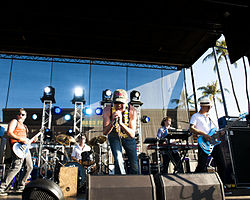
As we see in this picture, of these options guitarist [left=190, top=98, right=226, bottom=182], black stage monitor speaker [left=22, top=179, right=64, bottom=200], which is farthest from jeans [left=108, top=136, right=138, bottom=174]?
guitarist [left=190, top=98, right=226, bottom=182]

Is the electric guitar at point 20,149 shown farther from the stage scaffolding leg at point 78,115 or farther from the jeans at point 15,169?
the stage scaffolding leg at point 78,115

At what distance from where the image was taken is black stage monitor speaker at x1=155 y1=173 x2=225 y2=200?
72.3 inches

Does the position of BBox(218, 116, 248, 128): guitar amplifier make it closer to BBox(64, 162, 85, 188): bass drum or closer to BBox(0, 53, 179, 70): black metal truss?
BBox(64, 162, 85, 188): bass drum

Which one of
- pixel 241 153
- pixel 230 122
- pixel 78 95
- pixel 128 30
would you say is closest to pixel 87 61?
pixel 78 95

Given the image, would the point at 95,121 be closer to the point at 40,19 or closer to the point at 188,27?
the point at 40,19

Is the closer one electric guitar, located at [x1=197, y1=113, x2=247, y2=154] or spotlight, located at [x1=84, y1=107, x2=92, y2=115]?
electric guitar, located at [x1=197, y1=113, x2=247, y2=154]

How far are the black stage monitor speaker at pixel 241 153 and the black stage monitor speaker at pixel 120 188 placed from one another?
236 centimetres

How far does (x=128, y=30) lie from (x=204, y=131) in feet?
13.9

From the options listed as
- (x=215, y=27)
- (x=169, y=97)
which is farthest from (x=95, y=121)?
(x=215, y=27)

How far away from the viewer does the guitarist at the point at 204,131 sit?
10.6 feet

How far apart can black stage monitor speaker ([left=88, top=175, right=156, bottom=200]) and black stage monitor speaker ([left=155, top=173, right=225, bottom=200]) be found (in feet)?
0.36

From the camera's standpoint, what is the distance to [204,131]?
330cm

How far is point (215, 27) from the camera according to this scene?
18.2 ft

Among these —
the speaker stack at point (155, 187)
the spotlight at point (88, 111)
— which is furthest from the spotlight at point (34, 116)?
the speaker stack at point (155, 187)
